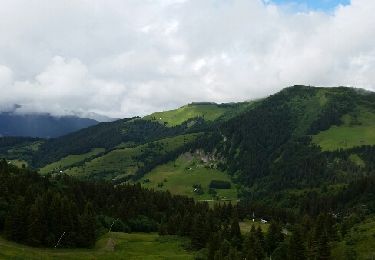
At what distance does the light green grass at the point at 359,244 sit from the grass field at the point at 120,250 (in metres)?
42.9

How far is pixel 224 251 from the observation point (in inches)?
5276

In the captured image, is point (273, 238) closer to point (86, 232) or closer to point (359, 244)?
point (359, 244)

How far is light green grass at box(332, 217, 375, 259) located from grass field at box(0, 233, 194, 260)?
141 feet

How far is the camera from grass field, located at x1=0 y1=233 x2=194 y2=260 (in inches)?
4761

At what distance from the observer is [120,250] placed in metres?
153

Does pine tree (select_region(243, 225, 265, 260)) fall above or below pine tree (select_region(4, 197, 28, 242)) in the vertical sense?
below

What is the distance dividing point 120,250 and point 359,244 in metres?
70.0

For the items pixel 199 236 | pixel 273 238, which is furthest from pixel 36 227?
pixel 273 238

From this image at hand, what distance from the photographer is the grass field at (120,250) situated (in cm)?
12094

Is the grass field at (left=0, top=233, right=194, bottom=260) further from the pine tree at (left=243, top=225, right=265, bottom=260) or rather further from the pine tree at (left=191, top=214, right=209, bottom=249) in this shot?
the pine tree at (left=243, top=225, right=265, bottom=260)

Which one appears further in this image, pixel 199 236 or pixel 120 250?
pixel 199 236

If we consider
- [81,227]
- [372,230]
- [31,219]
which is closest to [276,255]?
[372,230]

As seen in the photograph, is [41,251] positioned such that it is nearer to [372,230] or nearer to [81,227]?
[81,227]

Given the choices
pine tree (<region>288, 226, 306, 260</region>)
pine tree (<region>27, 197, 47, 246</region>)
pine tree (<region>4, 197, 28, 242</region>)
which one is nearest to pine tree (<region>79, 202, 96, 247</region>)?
pine tree (<region>27, 197, 47, 246</region>)
